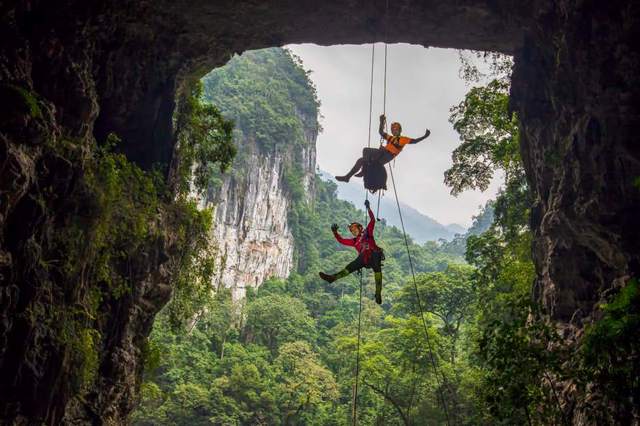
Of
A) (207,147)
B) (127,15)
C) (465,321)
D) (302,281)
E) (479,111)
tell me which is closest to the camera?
(127,15)

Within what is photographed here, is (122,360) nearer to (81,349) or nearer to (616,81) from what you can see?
(81,349)

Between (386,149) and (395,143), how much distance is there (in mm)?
148

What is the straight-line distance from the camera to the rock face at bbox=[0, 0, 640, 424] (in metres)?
5.59

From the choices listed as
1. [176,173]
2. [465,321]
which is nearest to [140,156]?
[176,173]

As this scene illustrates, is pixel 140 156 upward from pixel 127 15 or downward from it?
downward

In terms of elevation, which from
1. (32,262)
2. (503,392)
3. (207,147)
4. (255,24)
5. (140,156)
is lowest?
(503,392)

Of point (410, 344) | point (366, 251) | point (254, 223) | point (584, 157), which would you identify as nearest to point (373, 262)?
point (366, 251)

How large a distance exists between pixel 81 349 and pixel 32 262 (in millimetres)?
1335

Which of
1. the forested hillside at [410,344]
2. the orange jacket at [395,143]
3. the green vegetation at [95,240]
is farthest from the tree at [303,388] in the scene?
the orange jacket at [395,143]

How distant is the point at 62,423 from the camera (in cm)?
657

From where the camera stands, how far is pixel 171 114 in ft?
31.2

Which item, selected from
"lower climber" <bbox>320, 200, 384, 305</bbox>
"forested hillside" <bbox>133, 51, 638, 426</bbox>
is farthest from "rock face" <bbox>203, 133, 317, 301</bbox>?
"lower climber" <bbox>320, 200, 384, 305</bbox>

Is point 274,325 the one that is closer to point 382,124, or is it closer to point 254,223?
point 254,223

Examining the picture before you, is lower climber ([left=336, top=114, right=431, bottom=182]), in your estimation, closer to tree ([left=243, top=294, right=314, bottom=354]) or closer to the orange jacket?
the orange jacket
